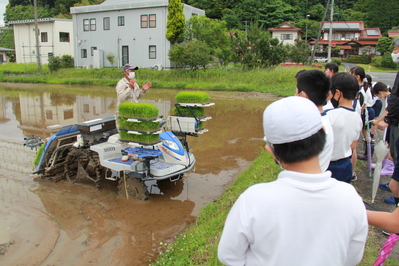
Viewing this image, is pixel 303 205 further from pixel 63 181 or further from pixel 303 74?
pixel 63 181

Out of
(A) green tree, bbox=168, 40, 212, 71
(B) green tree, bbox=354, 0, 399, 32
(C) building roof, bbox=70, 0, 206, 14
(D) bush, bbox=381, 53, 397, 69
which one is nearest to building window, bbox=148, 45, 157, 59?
(C) building roof, bbox=70, 0, 206, 14

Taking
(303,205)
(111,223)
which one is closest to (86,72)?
(111,223)

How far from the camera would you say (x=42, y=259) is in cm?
421

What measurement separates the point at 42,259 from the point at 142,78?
78.5ft

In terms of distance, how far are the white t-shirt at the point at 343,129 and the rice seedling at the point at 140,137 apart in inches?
119

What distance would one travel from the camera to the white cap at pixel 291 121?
4.81 feet

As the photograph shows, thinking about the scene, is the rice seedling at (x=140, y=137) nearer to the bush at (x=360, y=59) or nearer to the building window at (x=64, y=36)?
the building window at (x=64, y=36)

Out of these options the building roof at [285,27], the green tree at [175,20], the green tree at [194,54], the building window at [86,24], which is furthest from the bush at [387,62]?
the building window at [86,24]

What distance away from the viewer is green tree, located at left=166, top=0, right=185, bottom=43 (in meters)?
27.7

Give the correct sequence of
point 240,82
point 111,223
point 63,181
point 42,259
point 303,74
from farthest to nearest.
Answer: point 240,82
point 63,181
point 111,223
point 42,259
point 303,74

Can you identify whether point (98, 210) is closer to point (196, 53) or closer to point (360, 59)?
point (196, 53)

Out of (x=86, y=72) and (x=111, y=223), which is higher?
(x=86, y=72)

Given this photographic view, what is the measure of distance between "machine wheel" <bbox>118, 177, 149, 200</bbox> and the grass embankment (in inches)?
561

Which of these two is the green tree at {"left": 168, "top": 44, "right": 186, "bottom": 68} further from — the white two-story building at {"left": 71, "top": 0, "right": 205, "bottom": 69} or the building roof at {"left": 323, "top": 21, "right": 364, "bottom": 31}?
the building roof at {"left": 323, "top": 21, "right": 364, "bottom": 31}
